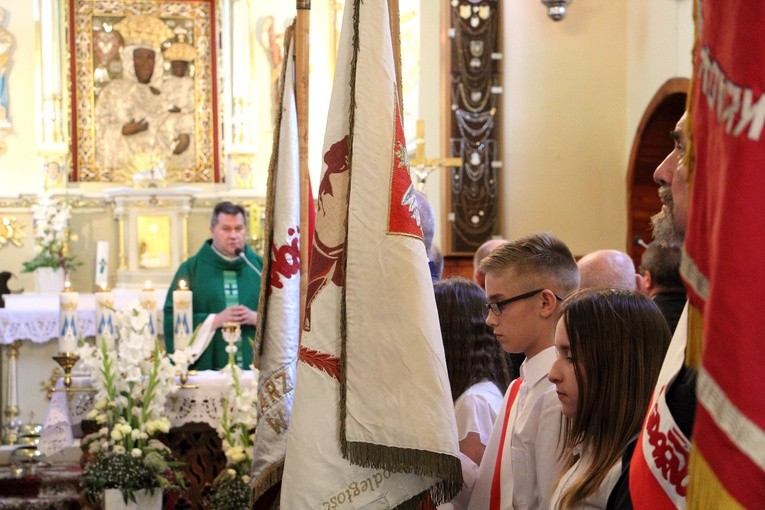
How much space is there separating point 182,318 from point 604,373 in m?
3.36

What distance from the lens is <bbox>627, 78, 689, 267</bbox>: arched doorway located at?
26.4 feet

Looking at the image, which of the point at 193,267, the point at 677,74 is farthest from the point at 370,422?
the point at 677,74

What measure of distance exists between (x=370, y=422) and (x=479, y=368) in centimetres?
70

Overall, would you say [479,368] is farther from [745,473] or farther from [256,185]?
[256,185]

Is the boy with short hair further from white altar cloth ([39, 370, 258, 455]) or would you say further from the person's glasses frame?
white altar cloth ([39, 370, 258, 455])

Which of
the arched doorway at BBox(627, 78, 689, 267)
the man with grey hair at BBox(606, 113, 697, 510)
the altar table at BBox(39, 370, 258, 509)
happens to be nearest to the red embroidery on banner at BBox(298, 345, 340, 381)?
the man with grey hair at BBox(606, 113, 697, 510)

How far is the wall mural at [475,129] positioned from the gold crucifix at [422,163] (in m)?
0.39

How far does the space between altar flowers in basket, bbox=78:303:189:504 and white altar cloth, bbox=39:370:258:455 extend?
214 millimetres

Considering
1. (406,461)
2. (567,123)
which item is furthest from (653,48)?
(406,461)

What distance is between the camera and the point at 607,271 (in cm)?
455

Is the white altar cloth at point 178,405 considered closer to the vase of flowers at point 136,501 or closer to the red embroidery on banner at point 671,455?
the vase of flowers at point 136,501

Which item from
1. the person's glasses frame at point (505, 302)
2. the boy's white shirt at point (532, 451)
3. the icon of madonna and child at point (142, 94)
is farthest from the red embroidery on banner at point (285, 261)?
the icon of madonna and child at point (142, 94)

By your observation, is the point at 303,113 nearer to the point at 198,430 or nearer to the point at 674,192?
the point at 198,430

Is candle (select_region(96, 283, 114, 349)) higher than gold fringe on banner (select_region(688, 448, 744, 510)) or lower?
lower
